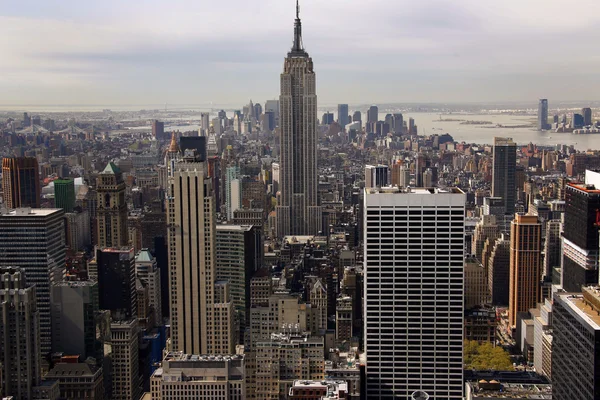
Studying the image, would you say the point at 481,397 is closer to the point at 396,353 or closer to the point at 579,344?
the point at 396,353

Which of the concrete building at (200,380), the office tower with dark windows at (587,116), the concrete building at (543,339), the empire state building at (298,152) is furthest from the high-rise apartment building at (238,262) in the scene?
the empire state building at (298,152)

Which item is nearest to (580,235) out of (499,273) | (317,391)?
(499,273)

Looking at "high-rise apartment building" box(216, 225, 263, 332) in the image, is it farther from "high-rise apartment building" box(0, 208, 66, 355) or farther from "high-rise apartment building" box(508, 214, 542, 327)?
"high-rise apartment building" box(508, 214, 542, 327)

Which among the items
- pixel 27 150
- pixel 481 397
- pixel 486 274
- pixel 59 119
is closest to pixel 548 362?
pixel 481 397

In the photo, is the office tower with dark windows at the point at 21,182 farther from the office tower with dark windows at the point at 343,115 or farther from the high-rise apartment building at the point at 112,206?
the office tower with dark windows at the point at 343,115

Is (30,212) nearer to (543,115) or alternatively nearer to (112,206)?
(112,206)
